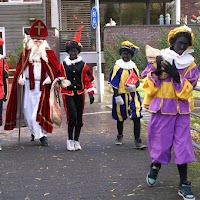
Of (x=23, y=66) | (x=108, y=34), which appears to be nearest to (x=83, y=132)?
(x=23, y=66)

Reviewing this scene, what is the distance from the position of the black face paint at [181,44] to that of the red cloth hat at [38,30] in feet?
11.3

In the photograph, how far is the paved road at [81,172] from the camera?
5.10 meters

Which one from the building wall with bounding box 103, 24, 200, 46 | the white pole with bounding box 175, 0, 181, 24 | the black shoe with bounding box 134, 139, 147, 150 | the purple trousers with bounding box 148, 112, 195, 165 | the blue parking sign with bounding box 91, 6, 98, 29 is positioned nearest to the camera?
the purple trousers with bounding box 148, 112, 195, 165

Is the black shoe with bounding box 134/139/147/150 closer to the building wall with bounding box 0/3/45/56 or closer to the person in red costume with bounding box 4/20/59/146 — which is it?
the person in red costume with bounding box 4/20/59/146

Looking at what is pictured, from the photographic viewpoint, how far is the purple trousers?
15.7 feet

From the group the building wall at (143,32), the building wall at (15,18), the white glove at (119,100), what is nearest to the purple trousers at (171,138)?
the white glove at (119,100)

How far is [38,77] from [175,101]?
349 cm

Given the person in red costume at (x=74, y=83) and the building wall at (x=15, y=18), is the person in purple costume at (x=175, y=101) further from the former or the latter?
the building wall at (x=15, y=18)

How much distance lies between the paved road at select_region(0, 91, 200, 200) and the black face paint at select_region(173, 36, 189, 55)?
1572 mm

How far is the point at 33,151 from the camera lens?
24.4 ft

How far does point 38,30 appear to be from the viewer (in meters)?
7.77

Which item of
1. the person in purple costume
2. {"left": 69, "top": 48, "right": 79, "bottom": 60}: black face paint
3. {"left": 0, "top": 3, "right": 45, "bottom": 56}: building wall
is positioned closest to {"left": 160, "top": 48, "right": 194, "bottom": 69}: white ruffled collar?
the person in purple costume

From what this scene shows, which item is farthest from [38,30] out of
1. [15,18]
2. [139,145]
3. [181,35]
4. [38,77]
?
[15,18]

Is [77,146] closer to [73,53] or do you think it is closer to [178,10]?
[73,53]
